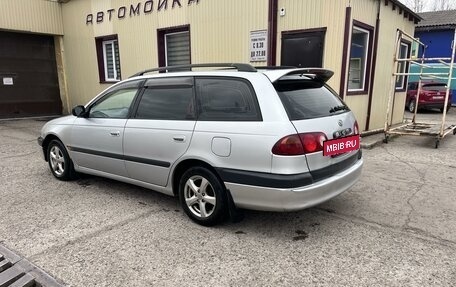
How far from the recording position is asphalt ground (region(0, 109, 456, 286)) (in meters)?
2.78

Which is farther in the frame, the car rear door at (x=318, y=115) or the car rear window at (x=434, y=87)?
the car rear window at (x=434, y=87)

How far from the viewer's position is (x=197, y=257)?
3.04 m

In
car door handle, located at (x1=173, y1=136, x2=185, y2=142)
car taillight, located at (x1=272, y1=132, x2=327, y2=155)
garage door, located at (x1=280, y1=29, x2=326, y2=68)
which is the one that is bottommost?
car door handle, located at (x1=173, y1=136, x2=185, y2=142)

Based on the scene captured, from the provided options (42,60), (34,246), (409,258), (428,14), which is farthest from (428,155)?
(428,14)

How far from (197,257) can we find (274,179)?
0.94 metres

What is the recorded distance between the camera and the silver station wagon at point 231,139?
3.07m

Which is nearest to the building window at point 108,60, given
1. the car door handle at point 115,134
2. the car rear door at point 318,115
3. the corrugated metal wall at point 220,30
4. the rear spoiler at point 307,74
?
the corrugated metal wall at point 220,30

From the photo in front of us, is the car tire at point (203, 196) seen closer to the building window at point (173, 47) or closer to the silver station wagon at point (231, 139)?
the silver station wagon at point (231, 139)

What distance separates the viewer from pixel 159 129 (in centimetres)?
384

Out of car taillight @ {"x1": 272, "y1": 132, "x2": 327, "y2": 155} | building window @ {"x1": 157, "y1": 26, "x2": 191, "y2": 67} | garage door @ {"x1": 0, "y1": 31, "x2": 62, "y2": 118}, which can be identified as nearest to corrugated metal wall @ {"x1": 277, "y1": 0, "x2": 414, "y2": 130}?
building window @ {"x1": 157, "y1": 26, "x2": 191, "y2": 67}

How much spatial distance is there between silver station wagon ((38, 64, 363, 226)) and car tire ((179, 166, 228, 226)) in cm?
1

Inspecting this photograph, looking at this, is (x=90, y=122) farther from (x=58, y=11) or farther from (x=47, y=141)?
(x=58, y=11)

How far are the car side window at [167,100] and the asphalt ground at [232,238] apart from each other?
110 cm

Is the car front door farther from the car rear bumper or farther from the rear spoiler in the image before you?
the rear spoiler
